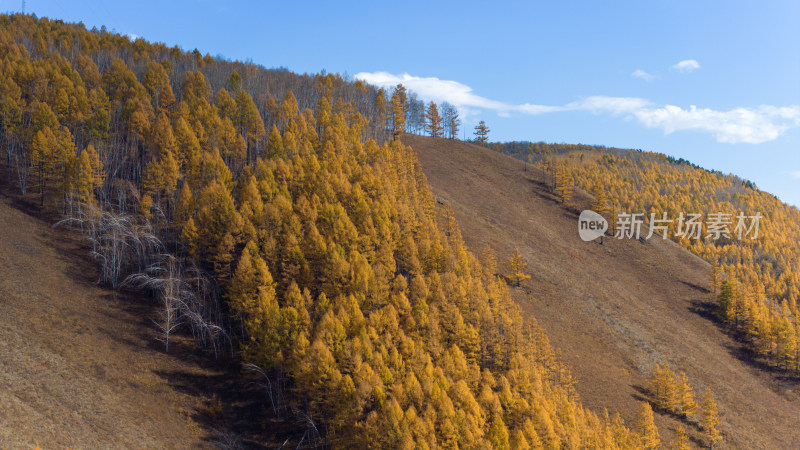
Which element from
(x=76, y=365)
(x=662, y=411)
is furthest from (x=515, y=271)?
(x=76, y=365)

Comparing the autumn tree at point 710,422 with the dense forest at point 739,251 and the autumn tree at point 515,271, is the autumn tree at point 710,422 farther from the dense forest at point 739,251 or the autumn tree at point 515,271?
the dense forest at point 739,251

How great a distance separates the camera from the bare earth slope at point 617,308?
64.8 metres

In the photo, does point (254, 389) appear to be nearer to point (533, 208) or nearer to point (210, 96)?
point (210, 96)

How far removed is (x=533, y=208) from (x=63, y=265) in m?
94.4

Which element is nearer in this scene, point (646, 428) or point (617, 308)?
point (646, 428)

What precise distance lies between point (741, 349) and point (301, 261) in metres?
82.5

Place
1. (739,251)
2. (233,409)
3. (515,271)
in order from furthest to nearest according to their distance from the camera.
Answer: (739,251) < (515,271) < (233,409)

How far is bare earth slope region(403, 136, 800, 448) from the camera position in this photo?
212ft

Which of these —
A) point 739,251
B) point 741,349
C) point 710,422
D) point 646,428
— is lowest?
point 710,422

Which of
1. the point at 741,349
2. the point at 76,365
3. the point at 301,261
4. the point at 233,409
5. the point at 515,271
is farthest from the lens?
the point at 741,349

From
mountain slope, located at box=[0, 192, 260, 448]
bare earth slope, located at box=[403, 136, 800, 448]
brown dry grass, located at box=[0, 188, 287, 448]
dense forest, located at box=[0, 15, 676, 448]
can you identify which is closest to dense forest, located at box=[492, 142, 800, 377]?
bare earth slope, located at box=[403, 136, 800, 448]

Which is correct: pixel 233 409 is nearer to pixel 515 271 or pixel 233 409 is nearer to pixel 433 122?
pixel 515 271

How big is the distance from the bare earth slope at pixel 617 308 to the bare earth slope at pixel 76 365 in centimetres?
4616

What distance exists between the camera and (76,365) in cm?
4206
